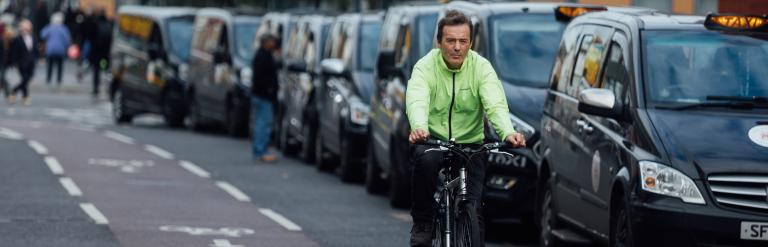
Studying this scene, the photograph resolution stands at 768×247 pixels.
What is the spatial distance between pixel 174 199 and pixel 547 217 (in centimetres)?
491

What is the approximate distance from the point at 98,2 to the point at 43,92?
22.8 metres

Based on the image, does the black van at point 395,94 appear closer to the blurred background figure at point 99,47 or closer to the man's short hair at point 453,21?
the man's short hair at point 453,21

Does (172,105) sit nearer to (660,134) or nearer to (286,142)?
(286,142)

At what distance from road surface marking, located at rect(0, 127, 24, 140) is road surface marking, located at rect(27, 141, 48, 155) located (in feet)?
3.75

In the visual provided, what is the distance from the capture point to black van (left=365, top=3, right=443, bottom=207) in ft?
52.2

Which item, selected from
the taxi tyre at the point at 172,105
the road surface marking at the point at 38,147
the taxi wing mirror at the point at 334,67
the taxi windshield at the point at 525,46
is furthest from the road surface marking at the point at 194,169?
the taxi tyre at the point at 172,105

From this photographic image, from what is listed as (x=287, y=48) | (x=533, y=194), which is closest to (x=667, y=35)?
(x=533, y=194)

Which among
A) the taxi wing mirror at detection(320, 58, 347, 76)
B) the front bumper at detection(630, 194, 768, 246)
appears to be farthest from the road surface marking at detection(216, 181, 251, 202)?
the front bumper at detection(630, 194, 768, 246)

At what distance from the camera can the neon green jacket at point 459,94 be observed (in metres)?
9.19

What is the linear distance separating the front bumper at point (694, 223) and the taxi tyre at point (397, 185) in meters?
6.04

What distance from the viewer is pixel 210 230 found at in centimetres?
1366

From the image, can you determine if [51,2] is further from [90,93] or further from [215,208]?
[215,208]

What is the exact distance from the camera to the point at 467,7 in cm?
1582

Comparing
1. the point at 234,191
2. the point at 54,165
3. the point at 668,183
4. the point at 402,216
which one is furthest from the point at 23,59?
the point at 668,183
